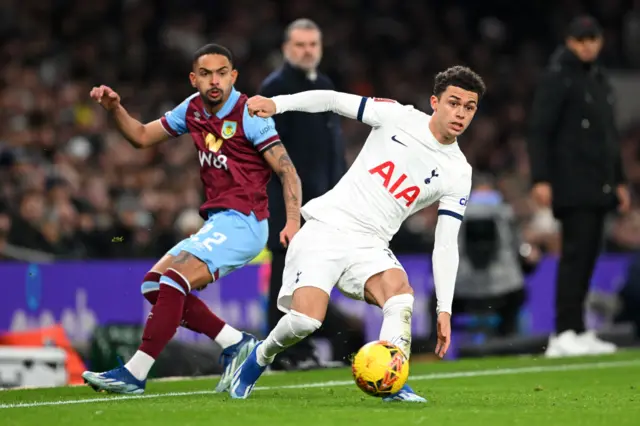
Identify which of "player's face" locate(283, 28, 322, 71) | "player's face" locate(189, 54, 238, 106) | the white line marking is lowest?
the white line marking

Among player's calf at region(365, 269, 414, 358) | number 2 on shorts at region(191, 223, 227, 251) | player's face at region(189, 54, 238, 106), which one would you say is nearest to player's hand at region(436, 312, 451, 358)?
player's calf at region(365, 269, 414, 358)

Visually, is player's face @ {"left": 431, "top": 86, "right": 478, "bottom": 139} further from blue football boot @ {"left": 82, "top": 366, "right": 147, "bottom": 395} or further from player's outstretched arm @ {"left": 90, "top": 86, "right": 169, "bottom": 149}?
blue football boot @ {"left": 82, "top": 366, "right": 147, "bottom": 395}

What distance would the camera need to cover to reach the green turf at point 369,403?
639 centimetres

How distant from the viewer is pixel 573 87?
11.7 m

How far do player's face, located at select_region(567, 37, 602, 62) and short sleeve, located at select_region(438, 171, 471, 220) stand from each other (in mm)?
4595

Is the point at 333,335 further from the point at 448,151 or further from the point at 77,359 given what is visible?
the point at 448,151

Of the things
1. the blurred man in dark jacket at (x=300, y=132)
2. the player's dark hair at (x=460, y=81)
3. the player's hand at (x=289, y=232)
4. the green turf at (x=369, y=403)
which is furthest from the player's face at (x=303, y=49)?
the player's dark hair at (x=460, y=81)

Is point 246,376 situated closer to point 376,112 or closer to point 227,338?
point 227,338

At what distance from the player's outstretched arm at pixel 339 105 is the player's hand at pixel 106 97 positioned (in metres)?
1.18

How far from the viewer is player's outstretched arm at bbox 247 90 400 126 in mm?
7332

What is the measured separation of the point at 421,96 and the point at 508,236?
7.43 m

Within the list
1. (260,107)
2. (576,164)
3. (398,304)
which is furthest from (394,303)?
(576,164)

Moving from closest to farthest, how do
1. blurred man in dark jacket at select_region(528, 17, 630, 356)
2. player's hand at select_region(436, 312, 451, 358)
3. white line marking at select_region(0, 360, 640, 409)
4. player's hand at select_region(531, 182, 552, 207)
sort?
1. player's hand at select_region(436, 312, 451, 358)
2. white line marking at select_region(0, 360, 640, 409)
3. player's hand at select_region(531, 182, 552, 207)
4. blurred man in dark jacket at select_region(528, 17, 630, 356)

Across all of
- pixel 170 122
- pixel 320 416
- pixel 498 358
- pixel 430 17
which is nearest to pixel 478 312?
pixel 498 358
